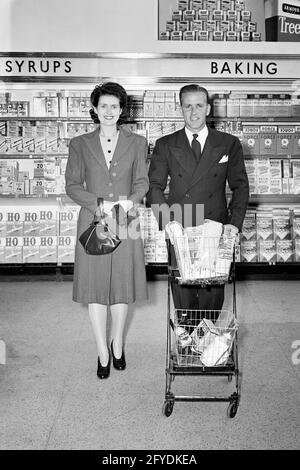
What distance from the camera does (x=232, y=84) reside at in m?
→ 6.88

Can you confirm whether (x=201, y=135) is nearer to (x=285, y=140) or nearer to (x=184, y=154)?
(x=184, y=154)

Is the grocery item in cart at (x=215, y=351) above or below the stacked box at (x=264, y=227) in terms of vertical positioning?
below

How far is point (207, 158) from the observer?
340 cm

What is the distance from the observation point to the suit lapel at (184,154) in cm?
342

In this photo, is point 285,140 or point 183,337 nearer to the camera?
point 183,337

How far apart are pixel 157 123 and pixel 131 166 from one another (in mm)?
3172

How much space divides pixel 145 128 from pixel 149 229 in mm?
1158

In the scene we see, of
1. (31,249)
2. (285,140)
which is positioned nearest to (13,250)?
(31,249)

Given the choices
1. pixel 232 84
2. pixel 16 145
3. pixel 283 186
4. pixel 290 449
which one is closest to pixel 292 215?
pixel 283 186

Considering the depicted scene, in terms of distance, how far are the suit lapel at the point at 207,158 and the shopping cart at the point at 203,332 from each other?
452 mm
